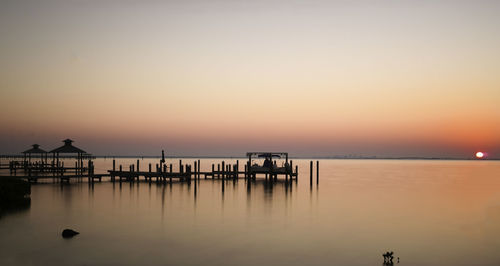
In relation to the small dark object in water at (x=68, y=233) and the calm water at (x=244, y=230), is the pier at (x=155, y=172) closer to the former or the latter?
the calm water at (x=244, y=230)

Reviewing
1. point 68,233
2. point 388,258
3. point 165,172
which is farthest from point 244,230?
point 165,172

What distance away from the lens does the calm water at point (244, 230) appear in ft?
47.8

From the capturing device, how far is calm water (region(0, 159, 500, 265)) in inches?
574

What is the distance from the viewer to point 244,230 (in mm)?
19422

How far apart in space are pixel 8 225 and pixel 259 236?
36.0 feet

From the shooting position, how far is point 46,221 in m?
20.6

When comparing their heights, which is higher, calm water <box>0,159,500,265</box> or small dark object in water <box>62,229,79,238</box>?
small dark object in water <box>62,229,79,238</box>

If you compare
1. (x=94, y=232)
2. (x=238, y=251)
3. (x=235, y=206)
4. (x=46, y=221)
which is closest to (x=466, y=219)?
(x=235, y=206)

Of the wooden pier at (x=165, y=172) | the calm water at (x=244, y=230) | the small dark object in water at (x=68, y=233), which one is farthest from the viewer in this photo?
the wooden pier at (x=165, y=172)

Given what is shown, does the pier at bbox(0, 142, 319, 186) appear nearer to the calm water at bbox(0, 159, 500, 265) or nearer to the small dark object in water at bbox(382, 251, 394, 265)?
the calm water at bbox(0, 159, 500, 265)

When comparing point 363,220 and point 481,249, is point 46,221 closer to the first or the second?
point 363,220

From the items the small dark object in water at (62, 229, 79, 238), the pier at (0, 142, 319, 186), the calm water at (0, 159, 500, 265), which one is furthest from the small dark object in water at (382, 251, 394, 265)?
the pier at (0, 142, 319, 186)

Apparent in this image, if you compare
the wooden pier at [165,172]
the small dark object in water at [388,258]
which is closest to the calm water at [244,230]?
the small dark object in water at [388,258]

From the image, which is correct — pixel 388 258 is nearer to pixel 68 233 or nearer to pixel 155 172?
pixel 68 233
